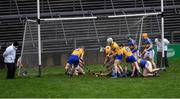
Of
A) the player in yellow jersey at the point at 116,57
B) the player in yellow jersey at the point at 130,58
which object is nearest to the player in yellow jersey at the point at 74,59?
the player in yellow jersey at the point at 116,57

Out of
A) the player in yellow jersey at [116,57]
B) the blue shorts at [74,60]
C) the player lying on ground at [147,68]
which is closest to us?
the player lying on ground at [147,68]

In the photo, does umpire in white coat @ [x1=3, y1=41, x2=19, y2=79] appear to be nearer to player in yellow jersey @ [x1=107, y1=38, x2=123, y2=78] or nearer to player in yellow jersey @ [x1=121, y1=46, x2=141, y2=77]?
player in yellow jersey @ [x1=107, y1=38, x2=123, y2=78]

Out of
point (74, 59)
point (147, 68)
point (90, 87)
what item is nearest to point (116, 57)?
point (147, 68)

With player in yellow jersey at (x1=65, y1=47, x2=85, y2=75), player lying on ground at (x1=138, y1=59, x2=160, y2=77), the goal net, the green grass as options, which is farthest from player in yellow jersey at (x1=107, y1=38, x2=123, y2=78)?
the goal net

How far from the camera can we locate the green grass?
1783 cm

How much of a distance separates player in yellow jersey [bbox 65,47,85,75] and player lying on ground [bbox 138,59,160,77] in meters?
2.71

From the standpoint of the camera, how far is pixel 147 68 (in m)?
23.0

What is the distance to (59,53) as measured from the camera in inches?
1030

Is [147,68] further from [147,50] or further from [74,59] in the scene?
[74,59]

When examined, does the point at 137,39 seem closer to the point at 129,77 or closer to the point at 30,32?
the point at 129,77

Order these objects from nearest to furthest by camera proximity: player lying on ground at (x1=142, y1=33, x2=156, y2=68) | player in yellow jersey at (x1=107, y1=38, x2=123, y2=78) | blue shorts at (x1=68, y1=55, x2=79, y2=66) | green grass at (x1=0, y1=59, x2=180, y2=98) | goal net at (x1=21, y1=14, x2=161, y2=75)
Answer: green grass at (x1=0, y1=59, x2=180, y2=98) → player in yellow jersey at (x1=107, y1=38, x2=123, y2=78) → blue shorts at (x1=68, y1=55, x2=79, y2=66) → player lying on ground at (x1=142, y1=33, x2=156, y2=68) → goal net at (x1=21, y1=14, x2=161, y2=75)

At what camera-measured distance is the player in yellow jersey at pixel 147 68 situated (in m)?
22.9

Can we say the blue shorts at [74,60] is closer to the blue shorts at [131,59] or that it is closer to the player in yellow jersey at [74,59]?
the player in yellow jersey at [74,59]

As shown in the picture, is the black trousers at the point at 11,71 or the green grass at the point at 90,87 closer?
the green grass at the point at 90,87
